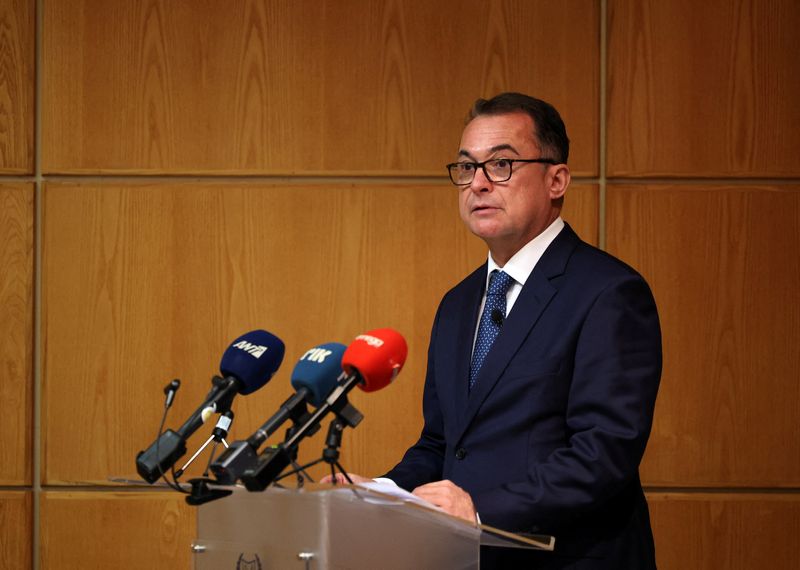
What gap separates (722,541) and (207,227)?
6.48 ft

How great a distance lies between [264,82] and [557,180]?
4.48 ft

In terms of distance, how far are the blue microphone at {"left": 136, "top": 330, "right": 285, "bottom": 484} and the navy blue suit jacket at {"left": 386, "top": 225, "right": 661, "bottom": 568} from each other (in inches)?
20.6

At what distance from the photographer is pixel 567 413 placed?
2.05 metres

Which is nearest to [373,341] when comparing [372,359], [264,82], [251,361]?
[372,359]

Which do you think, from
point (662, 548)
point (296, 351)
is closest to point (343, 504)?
point (296, 351)

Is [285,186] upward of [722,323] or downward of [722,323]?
upward

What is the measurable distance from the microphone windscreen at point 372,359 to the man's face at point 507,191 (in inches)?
29.7

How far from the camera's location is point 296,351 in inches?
131

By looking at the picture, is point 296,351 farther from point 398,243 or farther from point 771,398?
point 771,398

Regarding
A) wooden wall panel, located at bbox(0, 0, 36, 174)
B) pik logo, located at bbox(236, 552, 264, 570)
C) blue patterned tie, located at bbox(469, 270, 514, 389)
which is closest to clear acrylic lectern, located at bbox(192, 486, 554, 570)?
pik logo, located at bbox(236, 552, 264, 570)

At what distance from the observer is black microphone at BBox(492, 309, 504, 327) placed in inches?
88.7

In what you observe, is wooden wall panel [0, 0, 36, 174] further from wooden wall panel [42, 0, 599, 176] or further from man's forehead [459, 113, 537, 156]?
man's forehead [459, 113, 537, 156]

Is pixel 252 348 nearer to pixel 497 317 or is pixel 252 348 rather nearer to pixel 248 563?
pixel 248 563

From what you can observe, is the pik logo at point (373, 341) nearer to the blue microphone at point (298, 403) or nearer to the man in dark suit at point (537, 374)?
the blue microphone at point (298, 403)
